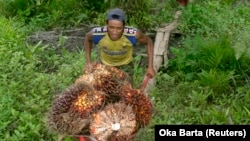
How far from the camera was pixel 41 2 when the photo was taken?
259 inches

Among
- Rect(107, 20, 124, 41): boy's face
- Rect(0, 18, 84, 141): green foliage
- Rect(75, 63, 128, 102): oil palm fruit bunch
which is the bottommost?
Rect(0, 18, 84, 141): green foliage

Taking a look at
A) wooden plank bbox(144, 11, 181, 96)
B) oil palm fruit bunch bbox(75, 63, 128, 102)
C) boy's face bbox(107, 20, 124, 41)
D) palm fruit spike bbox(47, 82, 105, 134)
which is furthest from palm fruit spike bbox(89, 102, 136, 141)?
wooden plank bbox(144, 11, 181, 96)

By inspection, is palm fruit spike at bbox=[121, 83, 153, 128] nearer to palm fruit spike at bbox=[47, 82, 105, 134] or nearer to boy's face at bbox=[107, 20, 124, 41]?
palm fruit spike at bbox=[47, 82, 105, 134]

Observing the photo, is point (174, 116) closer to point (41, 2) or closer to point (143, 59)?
point (143, 59)

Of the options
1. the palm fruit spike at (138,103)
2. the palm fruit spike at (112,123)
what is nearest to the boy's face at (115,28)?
the palm fruit spike at (138,103)

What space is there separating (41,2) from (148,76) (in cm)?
360

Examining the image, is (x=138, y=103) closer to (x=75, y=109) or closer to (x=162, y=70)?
(x=75, y=109)

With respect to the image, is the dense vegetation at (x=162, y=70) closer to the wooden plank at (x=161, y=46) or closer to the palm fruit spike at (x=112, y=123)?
the wooden plank at (x=161, y=46)

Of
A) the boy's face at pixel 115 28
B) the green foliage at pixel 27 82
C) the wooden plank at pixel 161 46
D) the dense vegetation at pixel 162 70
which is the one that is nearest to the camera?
the boy's face at pixel 115 28

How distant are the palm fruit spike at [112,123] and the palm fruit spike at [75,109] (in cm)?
6

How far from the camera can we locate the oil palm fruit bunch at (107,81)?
2.54 meters

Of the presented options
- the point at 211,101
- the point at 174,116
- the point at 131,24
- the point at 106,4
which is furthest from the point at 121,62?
the point at 106,4

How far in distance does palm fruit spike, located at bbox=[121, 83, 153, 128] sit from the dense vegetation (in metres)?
0.95

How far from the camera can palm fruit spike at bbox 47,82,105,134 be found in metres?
2.37
